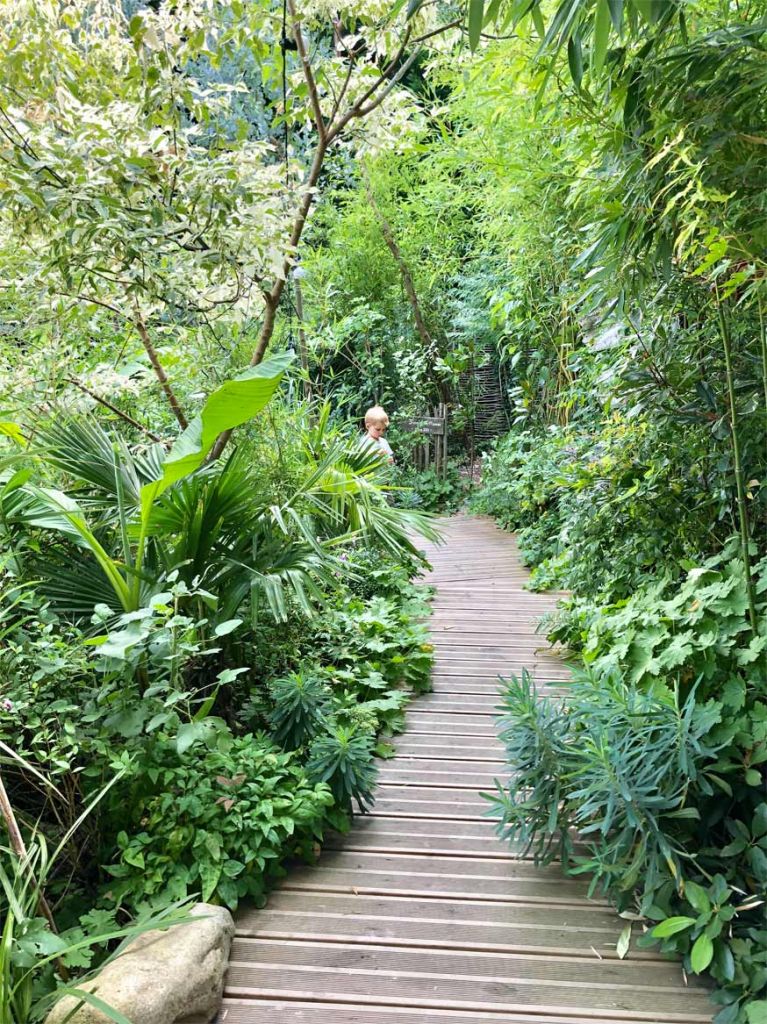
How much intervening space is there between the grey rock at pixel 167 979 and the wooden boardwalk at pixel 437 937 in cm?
10

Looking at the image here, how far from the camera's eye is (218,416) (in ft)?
7.02

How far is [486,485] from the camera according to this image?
7867 millimetres

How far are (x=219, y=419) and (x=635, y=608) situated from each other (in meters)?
1.58

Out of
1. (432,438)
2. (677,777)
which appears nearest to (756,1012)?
(677,777)

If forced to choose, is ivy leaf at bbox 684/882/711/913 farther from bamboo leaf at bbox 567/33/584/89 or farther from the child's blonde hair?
the child's blonde hair

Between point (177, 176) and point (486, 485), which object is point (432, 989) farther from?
point (486, 485)

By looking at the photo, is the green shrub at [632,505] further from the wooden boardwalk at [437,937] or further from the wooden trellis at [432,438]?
the wooden trellis at [432,438]

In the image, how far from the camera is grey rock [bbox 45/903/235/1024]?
1548 millimetres

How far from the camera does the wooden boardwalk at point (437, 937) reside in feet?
5.71

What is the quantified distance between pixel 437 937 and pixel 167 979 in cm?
73

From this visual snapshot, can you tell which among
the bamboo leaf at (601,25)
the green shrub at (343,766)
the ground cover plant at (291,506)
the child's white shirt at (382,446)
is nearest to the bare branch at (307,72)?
the ground cover plant at (291,506)

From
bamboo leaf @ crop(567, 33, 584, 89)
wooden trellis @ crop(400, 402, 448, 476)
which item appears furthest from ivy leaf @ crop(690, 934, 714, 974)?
wooden trellis @ crop(400, 402, 448, 476)

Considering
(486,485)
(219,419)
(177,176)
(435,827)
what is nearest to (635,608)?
(435,827)

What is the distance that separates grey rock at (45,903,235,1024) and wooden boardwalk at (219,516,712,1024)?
0.32 ft
